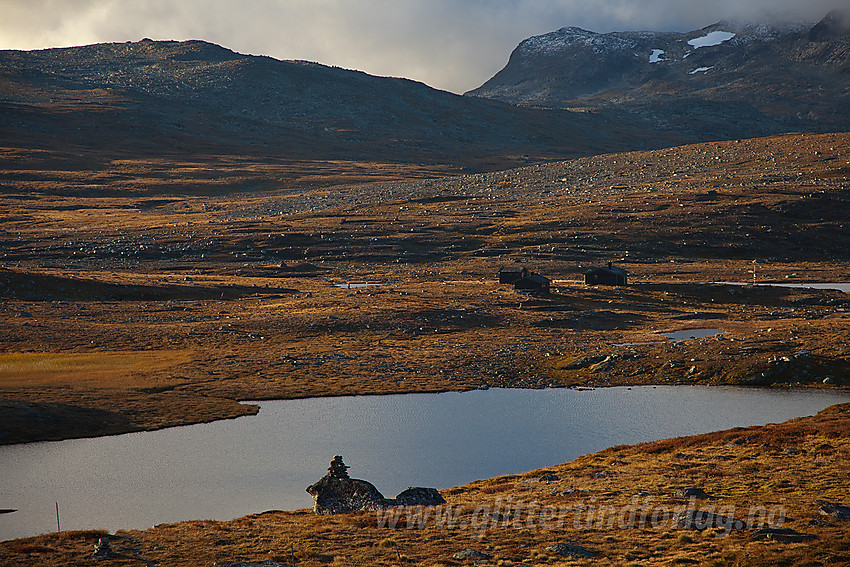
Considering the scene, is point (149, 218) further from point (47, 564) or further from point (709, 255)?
point (47, 564)

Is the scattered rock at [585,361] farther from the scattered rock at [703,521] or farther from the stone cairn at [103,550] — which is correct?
the stone cairn at [103,550]

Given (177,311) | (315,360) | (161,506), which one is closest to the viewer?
(161,506)

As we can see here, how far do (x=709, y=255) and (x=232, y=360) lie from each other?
91426mm

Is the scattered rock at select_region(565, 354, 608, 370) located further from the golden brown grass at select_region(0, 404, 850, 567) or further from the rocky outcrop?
the rocky outcrop

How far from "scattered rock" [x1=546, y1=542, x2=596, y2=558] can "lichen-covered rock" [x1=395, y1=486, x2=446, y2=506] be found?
7.83m

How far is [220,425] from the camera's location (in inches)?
2045

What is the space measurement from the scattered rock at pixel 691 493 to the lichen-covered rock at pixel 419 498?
30.4 ft

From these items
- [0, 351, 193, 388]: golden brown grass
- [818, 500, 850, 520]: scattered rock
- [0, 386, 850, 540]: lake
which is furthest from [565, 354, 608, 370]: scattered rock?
[818, 500, 850, 520]: scattered rock

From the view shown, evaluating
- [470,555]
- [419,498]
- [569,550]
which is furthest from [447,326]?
[470,555]

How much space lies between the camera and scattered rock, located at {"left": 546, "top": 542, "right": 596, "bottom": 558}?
24688mm

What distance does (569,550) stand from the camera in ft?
82.2

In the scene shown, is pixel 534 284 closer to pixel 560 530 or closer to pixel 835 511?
pixel 560 530

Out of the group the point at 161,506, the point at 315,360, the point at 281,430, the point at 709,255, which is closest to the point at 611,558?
the point at 161,506

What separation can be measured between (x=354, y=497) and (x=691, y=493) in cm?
1342
